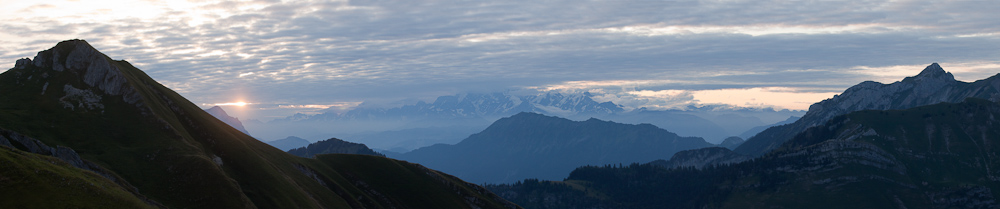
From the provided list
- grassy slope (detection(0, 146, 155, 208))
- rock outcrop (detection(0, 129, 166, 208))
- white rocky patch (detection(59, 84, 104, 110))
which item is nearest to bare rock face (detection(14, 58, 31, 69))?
white rocky patch (detection(59, 84, 104, 110))

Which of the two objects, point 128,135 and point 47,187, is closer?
point 47,187

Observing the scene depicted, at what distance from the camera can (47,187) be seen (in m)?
103

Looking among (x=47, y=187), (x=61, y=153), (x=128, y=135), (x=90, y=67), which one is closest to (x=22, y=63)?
(x=90, y=67)

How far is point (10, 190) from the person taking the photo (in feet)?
325

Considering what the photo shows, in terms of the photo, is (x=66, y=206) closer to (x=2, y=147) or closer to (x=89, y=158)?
(x=2, y=147)

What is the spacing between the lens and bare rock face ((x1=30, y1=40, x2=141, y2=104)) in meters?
191

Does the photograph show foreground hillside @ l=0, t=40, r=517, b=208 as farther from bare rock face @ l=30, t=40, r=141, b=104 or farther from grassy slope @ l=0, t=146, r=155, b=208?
grassy slope @ l=0, t=146, r=155, b=208

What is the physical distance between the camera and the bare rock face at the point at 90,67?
191m

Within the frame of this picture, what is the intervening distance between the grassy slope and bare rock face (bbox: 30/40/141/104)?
8318cm

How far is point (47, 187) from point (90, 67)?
336 feet

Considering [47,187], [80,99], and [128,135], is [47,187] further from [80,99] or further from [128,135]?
[80,99]

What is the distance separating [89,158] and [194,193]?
2543 centimetres

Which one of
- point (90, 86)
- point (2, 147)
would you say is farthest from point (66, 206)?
point (90, 86)

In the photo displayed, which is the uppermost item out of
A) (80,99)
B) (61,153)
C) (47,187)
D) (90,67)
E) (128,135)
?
(90,67)
